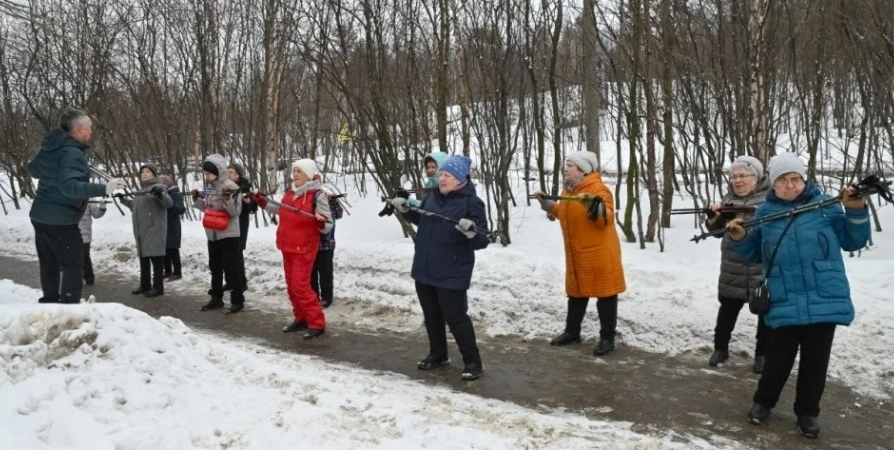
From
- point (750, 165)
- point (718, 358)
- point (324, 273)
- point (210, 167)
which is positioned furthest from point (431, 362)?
point (210, 167)

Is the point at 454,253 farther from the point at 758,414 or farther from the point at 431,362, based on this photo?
the point at 758,414

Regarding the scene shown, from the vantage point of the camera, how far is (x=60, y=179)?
5672 mm

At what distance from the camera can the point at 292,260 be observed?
6.77 m

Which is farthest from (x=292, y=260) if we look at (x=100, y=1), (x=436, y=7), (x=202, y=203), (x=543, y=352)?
(x=100, y=1)

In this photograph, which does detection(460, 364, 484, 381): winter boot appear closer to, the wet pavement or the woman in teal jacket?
the wet pavement

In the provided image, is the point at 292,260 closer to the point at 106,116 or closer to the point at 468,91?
the point at 468,91

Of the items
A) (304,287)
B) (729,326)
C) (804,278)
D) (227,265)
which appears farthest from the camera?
(227,265)

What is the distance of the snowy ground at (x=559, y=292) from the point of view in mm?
5914

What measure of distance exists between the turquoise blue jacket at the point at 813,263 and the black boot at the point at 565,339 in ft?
7.23

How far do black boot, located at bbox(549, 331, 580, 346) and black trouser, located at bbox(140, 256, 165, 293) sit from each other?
17.9ft

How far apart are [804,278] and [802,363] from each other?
1.81 ft

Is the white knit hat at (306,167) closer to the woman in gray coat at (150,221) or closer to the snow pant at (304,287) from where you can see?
the snow pant at (304,287)

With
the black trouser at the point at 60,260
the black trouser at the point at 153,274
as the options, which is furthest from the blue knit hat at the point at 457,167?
the black trouser at the point at 153,274

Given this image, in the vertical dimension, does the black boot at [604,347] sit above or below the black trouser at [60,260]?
below
